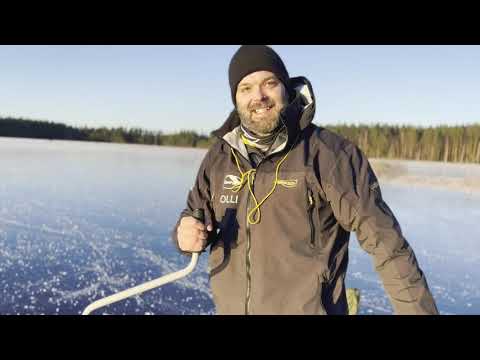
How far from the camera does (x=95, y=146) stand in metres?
32.1

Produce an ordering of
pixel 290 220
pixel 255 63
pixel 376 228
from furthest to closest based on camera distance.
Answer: pixel 255 63 → pixel 290 220 → pixel 376 228

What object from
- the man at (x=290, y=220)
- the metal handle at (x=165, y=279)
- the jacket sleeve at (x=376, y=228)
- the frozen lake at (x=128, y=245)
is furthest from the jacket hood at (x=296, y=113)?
the frozen lake at (x=128, y=245)

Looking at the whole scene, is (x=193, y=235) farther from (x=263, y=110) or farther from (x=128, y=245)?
(x=128, y=245)

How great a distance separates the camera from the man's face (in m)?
1.90

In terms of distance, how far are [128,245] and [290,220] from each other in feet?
20.2

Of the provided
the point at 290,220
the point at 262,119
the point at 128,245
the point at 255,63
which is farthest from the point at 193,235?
the point at 128,245

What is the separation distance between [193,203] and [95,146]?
32383 millimetres

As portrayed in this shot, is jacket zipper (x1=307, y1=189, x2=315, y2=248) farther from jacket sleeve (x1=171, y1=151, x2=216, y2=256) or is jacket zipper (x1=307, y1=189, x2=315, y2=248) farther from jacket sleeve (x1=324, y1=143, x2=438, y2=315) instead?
jacket sleeve (x1=171, y1=151, x2=216, y2=256)

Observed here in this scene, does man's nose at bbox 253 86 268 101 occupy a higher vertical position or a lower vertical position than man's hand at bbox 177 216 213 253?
higher

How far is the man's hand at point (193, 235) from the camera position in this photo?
69.5 inches

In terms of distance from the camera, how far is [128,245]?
7309mm

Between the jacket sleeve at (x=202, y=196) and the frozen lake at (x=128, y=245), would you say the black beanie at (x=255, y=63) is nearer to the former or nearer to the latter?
the jacket sleeve at (x=202, y=196)

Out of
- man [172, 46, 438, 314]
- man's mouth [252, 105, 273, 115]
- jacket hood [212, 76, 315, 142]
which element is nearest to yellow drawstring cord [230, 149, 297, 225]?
man [172, 46, 438, 314]
